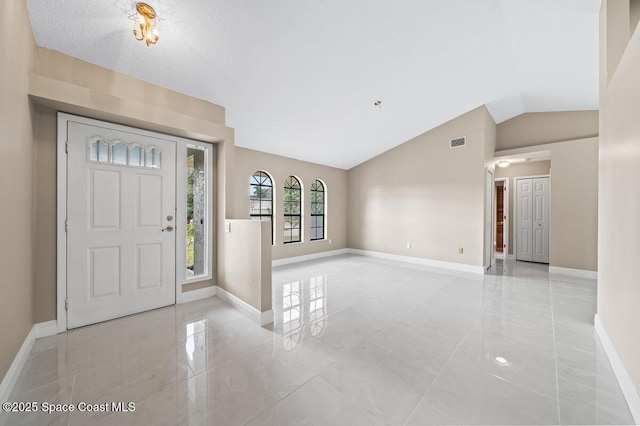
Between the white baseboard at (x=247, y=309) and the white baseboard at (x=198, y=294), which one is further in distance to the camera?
the white baseboard at (x=198, y=294)

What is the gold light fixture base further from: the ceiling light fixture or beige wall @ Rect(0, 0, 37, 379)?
beige wall @ Rect(0, 0, 37, 379)

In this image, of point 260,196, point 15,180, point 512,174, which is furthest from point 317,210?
point 15,180

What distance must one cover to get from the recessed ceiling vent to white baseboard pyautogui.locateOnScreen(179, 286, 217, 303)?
5212mm

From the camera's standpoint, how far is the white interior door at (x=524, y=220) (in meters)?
6.08

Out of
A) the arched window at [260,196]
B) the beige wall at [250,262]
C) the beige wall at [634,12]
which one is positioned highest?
the beige wall at [634,12]

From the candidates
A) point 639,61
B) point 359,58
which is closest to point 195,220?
point 359,58

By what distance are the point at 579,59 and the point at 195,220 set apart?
18.5 feet

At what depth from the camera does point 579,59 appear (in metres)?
3.33

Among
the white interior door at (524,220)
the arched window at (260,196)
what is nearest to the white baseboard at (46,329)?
the arched window at (260,196)

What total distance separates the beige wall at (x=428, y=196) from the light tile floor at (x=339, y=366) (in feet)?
6.78

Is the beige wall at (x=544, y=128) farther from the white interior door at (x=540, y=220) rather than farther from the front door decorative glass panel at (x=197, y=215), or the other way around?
the front door decorative glass panel at (x=197, y=215)

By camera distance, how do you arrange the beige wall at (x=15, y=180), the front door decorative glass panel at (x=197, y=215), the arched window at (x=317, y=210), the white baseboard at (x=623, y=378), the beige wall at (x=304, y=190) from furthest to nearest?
the arched window at (x=317, y=210), the beige wall at (x=304, y=190), the front door decorative glass panel at (x=197, y=215), the beige wall at (x=15, y=180), the white baseboard at (x=623, y=378)

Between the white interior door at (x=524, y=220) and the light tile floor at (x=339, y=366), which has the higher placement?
the white interior door at (x=524, y=220)

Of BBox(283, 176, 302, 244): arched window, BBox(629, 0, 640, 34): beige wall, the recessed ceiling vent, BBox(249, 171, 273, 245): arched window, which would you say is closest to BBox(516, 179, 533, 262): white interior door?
the recessed ceiling vent
